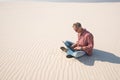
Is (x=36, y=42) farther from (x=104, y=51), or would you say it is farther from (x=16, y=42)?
(x=104, y=51)

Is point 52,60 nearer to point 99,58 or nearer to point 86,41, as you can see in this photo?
point 86,41

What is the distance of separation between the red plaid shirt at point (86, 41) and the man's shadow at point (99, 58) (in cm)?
27

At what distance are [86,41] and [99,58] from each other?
0.90 metres

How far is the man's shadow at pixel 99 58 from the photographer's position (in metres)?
7.46

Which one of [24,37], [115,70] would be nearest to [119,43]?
[115,70]

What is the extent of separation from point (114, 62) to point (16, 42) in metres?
5.24

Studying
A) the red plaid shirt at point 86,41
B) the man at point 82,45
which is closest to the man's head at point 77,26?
the man at point 82,45

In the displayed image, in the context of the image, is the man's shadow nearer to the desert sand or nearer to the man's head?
the desert sand

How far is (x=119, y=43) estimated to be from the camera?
9672 millimetres

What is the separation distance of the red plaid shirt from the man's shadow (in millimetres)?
273

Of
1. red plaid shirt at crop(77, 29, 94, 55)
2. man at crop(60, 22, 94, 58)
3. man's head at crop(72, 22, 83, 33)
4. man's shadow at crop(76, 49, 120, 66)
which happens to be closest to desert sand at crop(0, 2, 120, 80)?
man's shadow at crop(76, 49, 120, 66)

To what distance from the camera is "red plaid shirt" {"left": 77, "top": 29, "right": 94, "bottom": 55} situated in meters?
7.55

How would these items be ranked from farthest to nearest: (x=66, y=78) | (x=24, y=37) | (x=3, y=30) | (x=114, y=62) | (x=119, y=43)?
(x=3, y=30)
(x=24, y=37)
(x=119, y=43)
(x=114, y=62)
(x=66, y=78)

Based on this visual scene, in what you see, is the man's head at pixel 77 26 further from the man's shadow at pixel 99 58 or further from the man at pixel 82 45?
the man's shadow at pixel 99 58
